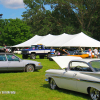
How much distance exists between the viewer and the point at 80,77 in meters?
7.50

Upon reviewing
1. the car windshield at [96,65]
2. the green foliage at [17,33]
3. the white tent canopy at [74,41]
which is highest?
the green foliage at [17,33]

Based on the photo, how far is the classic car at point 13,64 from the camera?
45.9 feet

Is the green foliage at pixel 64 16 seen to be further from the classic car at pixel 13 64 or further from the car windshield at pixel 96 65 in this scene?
the car windshield at pixel 96 65

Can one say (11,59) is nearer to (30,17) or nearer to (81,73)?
(81,73)

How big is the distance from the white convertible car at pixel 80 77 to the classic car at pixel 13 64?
544 centimetres

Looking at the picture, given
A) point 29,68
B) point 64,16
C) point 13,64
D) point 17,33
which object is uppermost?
point 64,16

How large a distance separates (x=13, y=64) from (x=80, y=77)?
7.44m

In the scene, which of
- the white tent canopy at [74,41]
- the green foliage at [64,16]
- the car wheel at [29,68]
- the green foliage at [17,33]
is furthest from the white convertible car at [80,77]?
the green foliage at [17,33]

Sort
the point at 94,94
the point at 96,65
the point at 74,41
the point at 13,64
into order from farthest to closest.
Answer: the point at 74,41 → the point at 13,64 → the point at 96,65 → the point at 94,94

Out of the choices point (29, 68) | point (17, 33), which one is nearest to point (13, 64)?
point (29, 68)

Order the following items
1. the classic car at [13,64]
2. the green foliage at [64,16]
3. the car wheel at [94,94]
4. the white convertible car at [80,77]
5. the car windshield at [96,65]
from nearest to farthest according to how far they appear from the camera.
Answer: the car wheel at [94,94] → the white convertible car at [80,77] → the car windshield at [96,65] → the classic car at [13,64] → the green foliage at [64,16]

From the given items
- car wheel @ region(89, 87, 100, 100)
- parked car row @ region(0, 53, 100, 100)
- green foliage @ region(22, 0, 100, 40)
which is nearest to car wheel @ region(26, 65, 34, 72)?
parked car row @ region(0, 53, 100, 100)

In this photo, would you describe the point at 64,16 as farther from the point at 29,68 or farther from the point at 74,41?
the point at 29,68

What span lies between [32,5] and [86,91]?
Result: 63005mm
